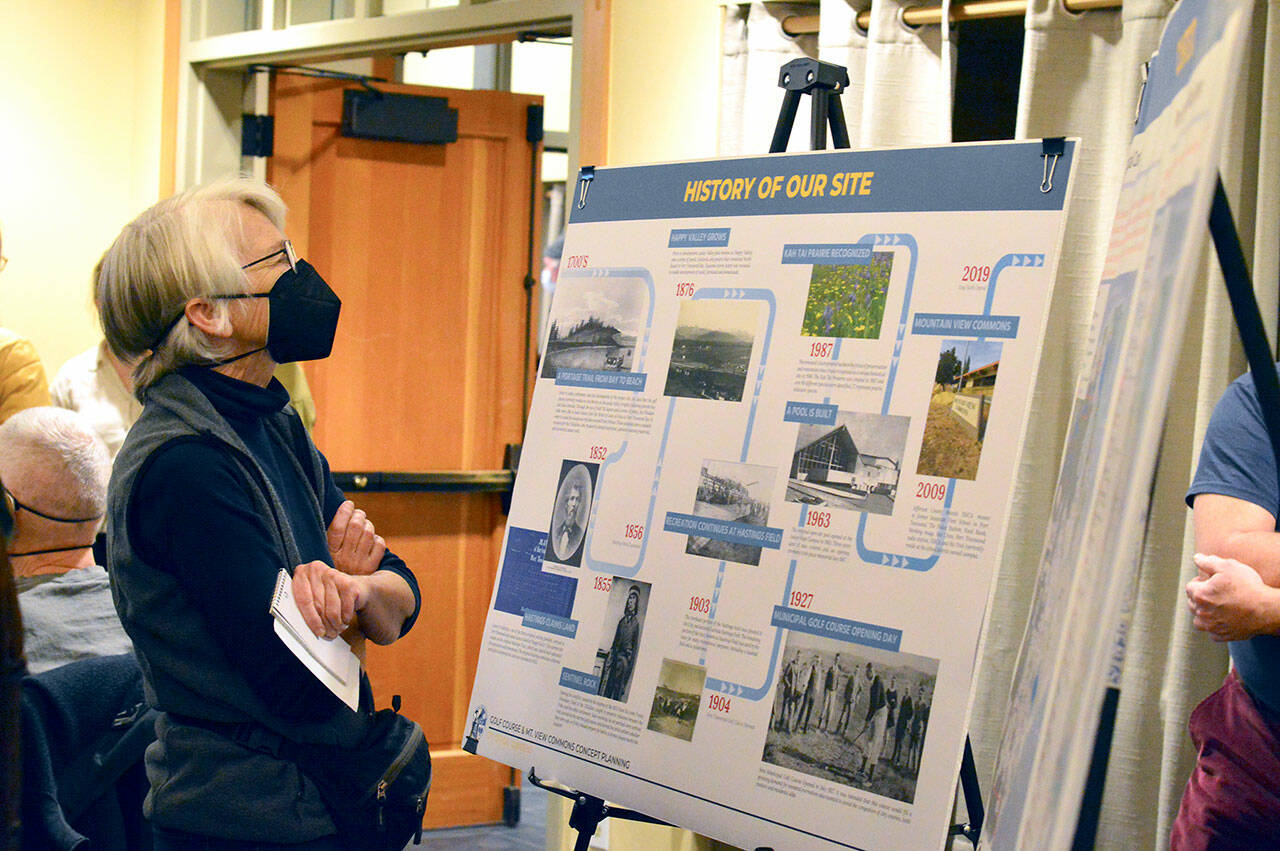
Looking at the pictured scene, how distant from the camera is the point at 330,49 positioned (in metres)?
3.27

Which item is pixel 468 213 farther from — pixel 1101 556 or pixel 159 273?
pixel 1101 556

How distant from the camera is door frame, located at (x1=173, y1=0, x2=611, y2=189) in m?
2.72

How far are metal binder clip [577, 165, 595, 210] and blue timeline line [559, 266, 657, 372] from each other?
0.14 metres

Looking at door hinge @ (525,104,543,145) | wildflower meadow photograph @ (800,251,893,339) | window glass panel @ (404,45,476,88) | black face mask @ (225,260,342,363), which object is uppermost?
window glass panel @ (404,45,476,88)

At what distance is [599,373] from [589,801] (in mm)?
682

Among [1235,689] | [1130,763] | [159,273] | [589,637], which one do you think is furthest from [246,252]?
[1130,763]

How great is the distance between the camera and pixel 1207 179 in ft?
1.88

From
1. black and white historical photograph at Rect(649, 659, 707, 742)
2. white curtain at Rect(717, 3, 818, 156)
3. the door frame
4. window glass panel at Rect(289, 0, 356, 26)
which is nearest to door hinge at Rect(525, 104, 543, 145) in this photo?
the door frame

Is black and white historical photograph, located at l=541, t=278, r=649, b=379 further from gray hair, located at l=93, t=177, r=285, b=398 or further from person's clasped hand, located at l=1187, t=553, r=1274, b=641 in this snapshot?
person's clasped hand, located at l=1187, t=553, r=1274, b=641

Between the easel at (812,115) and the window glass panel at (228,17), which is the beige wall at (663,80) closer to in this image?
the easel at (812,115)

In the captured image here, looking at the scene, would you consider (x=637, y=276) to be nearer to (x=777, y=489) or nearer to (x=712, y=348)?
(x=712, y=348)

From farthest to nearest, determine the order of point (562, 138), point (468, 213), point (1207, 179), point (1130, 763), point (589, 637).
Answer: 1. point (562, 138)
2. point (468, 213)
3. point (1130, 763)
4. point (589, 637)
5. point (1207, 179)

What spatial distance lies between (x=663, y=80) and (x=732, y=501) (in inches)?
54.6

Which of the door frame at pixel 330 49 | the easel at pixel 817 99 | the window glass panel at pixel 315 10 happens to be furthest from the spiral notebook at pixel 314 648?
the window glass panel at pixel 315 10
